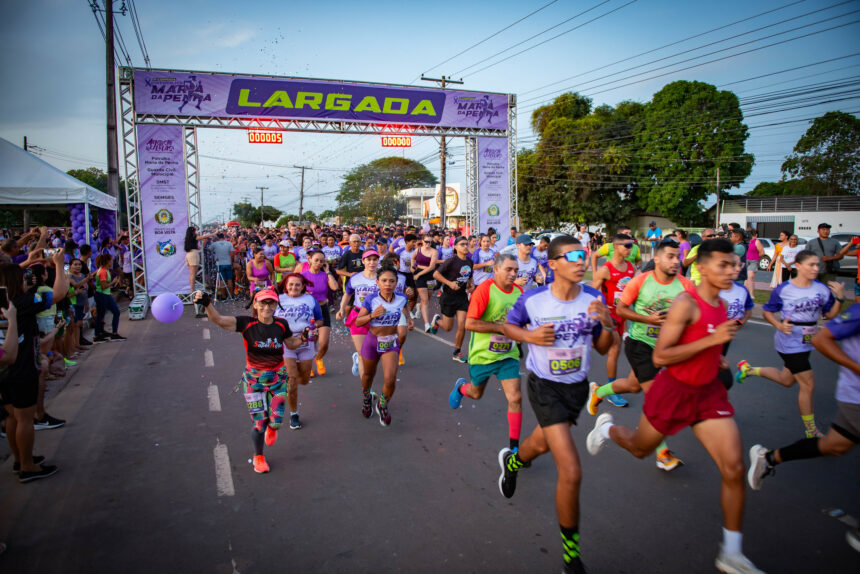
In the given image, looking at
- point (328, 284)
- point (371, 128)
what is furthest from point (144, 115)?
point (328, 284)

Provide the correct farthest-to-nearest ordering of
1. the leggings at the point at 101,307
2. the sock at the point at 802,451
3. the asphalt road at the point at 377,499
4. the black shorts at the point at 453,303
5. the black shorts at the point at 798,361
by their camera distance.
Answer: the leggings at the point at 101,307 → the black shorts at the point at 453,303 → the black shorts at the point at 798,361 → the sock at the point at 802,451 → the asphalt road at the point at 377,499

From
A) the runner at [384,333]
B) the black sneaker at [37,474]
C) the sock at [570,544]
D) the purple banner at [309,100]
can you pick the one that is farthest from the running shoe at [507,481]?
the purple banner at [309,100]

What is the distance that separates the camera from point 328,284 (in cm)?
739

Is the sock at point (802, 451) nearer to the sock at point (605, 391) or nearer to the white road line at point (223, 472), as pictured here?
the sock at point (605, 391)

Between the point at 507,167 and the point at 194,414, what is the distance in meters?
14.4

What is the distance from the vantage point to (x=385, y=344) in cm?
544

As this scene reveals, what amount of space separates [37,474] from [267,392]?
2.02 meters

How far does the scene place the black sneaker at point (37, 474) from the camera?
433 centimetres

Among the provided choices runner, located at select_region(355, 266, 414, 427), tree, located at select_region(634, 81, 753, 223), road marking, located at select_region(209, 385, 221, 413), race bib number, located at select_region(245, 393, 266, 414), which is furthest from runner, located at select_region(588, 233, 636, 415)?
tree, located at select_region(634, 81, 753, 223)

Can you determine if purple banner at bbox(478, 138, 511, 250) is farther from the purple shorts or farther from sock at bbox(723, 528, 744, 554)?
sock at bbox(723, 528, 744, 554)

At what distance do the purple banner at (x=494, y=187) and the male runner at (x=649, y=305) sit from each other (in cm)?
1320

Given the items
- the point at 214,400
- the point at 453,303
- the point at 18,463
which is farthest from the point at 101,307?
the point at 453,303

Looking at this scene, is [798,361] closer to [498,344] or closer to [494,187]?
[498,344]

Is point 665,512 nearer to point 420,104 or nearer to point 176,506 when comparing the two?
point 176,506
